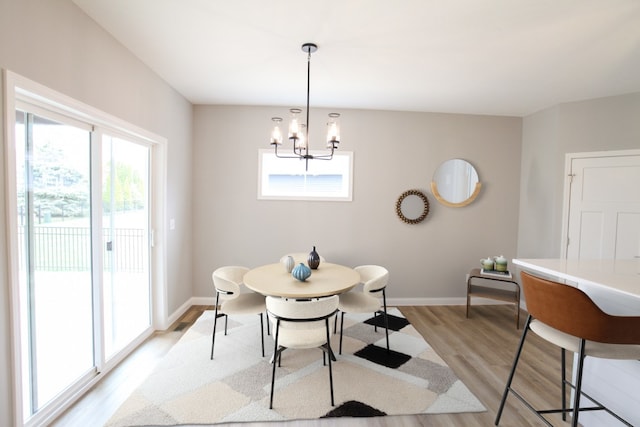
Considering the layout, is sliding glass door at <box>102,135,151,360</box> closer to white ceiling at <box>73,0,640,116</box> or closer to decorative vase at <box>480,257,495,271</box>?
white ceiling at <box>73,0,640,116</box>

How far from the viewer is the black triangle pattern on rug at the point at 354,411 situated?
2.02m

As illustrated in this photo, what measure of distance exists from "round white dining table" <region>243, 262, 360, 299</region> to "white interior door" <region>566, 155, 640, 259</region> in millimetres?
2875

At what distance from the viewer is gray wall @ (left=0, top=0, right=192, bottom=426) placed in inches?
60.5

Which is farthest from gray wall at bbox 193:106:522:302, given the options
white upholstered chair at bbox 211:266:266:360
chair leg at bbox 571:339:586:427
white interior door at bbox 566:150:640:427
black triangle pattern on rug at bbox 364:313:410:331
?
chair leg at bbox 571:339:586:427

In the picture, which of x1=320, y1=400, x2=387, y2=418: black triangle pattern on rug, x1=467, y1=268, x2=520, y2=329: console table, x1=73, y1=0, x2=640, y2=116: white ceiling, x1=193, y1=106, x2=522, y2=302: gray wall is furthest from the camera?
x1=193, y1=106, x2=522, y2=302: gray wall

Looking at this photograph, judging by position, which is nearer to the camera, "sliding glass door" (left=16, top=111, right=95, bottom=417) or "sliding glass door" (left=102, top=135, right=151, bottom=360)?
"sliding glass door" (left=16, top=111, right=95, bottom=417)

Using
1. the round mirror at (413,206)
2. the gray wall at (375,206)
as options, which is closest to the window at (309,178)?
the gray wall at (375,206)

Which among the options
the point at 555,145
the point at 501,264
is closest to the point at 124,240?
the point at 501,264

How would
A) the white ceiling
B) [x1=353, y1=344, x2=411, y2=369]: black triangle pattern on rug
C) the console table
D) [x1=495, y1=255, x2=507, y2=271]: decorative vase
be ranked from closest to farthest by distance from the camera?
1. the white ceiling
2. [x1=353, y1=344, x2=411, y2=369]: black triangle pattern on rug
3. the console table
4. [x1=495, y1=255, x2=507, y2=271]: decorative vase

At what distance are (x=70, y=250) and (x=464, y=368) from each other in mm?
3314

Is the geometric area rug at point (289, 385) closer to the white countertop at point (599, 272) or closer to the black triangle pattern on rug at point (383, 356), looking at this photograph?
the black triangle pattern on rug at point (383, 356)

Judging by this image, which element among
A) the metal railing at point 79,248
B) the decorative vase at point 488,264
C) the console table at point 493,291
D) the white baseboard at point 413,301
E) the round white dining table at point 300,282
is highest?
the metal railing at point 79,248

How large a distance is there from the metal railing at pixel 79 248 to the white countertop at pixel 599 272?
121 inches

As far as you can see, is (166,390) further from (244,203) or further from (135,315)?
(244,203)
